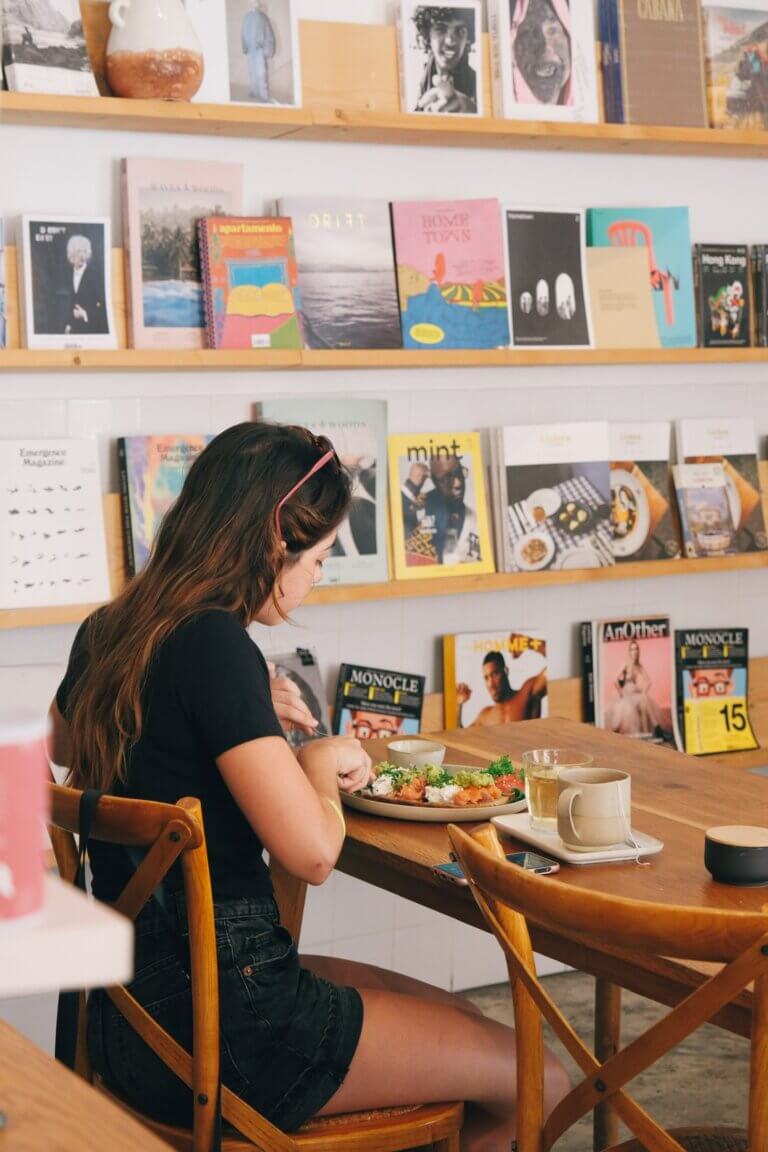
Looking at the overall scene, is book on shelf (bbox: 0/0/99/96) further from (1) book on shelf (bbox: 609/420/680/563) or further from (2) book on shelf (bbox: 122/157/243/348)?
(1) book on shelf (bbox: 609/420/680/563)

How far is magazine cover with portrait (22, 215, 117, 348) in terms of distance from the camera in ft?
9.72

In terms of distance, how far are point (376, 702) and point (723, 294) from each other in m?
1.36

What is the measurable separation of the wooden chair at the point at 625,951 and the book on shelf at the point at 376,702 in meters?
1.76

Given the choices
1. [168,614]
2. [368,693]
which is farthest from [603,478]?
[168,614]

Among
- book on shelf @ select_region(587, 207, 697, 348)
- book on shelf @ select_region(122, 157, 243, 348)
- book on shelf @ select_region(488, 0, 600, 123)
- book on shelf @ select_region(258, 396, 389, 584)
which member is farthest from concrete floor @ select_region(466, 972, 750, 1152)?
book on shelf @ select_region(488, 0, 600, 123)

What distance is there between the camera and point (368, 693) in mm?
3416

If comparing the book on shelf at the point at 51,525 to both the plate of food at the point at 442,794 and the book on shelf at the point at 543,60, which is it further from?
the book on shelf at the point at 543,60

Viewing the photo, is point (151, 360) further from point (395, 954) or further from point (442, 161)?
point (395, 954)

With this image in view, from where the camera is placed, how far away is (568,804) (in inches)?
75.0

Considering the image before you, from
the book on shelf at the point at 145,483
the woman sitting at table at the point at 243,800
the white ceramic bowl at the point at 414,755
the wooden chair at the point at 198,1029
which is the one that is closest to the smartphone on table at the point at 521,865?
the woman sitting at table at the point at 243,800

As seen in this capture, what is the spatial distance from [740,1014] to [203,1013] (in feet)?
1.96

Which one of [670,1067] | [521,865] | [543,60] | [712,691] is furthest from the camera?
[712,691]

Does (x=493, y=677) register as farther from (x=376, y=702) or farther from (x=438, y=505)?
(x=438, y=505)

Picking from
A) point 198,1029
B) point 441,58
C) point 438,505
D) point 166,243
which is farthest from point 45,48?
point 198,1029
